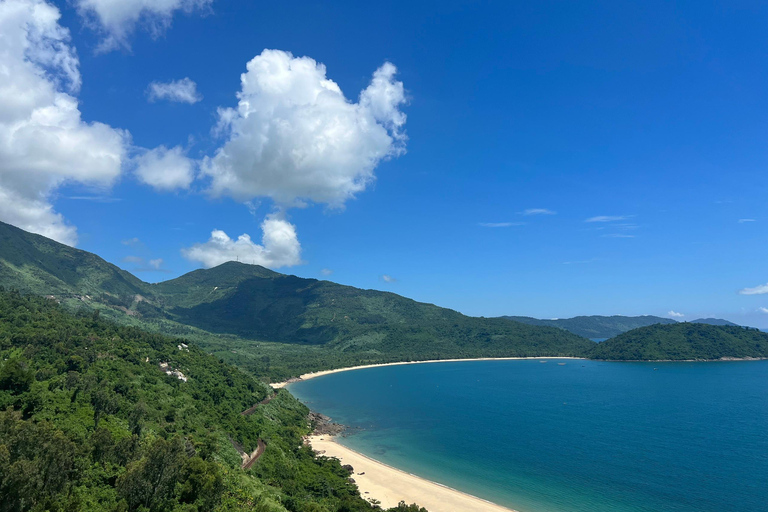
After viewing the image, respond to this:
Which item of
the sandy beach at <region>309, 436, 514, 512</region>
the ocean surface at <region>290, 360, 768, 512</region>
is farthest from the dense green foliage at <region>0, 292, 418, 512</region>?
the ocean surface at <region>290, 360, 768, 512</region>

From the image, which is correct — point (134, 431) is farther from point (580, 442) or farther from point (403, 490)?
point (580, 442)

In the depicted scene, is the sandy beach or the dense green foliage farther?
the sandy beach

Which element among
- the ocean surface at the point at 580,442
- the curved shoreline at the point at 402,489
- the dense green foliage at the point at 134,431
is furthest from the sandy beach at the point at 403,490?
the dense green foliage at the point at 134,431

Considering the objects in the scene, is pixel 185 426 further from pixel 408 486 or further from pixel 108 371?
pixel 408 486

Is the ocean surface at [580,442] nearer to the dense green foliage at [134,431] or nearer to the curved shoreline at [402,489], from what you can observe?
the curved shoreline at [402,489]

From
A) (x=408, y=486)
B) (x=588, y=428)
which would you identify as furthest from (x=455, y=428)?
(x=408, y=486)

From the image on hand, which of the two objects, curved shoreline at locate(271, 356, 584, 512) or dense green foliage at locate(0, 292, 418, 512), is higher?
dense green foliage at locate(0, 292, 418, 512)

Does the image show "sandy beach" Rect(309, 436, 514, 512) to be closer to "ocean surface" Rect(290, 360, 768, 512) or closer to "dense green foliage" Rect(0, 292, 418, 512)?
"ocean surface" Rect(290, 360, 768, 512)
